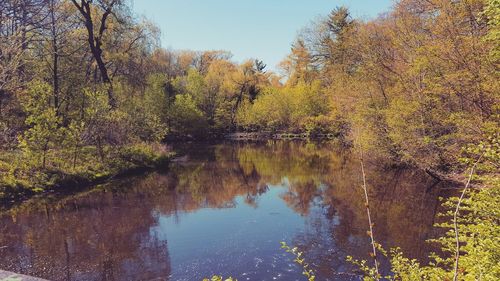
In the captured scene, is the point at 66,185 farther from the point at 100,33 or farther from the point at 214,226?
the point at 100,33

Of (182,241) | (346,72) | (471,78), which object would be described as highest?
(346,72)

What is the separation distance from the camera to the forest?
22.3ft

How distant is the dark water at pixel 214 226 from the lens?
31.3ft

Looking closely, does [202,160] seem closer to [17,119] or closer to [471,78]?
[17,119]

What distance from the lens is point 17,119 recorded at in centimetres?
2292

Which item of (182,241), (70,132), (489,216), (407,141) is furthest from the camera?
(70,132)

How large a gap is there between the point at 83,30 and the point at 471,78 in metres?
25.7

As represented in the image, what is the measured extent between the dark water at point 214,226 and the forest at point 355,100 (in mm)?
1615

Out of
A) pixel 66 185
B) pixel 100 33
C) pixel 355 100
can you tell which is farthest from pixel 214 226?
pixel 100 33

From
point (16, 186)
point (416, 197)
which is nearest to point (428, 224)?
point (416, 197)

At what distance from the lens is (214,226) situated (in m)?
13.1

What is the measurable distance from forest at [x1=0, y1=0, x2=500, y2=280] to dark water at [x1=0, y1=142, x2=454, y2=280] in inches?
63.6

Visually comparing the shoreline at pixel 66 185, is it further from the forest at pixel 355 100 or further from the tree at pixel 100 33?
the tree at pixel 100 33

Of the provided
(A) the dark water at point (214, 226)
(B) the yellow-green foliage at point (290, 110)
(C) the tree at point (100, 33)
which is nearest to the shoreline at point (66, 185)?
(A) the dark water at point (214, 226)
